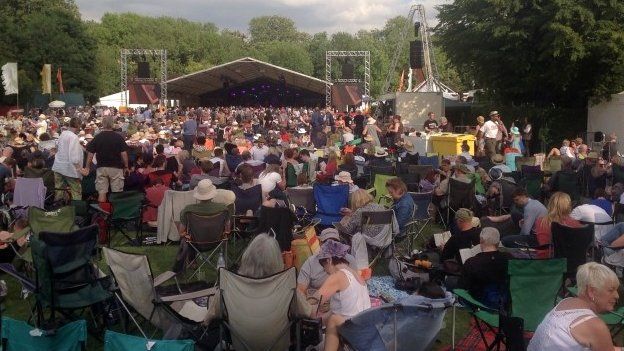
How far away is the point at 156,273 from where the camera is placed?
301 inches

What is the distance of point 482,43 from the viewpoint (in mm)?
23688

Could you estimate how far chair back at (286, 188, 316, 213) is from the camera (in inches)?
352

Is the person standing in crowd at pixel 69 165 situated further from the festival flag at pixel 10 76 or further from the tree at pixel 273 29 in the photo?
the tree at pixel 273 29

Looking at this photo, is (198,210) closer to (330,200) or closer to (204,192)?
(204,192)

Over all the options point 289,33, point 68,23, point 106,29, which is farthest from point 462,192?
point 289,33

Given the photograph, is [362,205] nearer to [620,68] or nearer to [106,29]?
[620,68]

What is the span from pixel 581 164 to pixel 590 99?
478 inches

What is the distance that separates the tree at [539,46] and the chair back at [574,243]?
628 inches

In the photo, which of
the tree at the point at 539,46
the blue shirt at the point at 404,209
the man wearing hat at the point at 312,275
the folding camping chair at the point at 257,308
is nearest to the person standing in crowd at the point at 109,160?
the blue shirt at the point at 404,209

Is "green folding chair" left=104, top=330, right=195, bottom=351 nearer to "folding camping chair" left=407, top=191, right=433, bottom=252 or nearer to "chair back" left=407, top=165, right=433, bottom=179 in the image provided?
"folding camping chair" left=407, top=191, right=433, bottom=252

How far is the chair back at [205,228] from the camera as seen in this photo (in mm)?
6918

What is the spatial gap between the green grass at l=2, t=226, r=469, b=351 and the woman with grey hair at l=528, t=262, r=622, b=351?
79.8 inches

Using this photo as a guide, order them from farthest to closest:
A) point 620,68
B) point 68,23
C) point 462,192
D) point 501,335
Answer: point 68,23
point 620,68
point 462,192
point 501,335

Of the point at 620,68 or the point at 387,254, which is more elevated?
the point at 620,68
